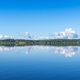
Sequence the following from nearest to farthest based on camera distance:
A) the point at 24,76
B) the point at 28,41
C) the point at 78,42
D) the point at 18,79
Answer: the point at 18,79 < the point at 24,76 < the point at 78,42 < the point at 28,41

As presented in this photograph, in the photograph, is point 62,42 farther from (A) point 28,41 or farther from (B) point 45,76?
(B) point 45,76

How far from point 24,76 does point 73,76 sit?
174 inches

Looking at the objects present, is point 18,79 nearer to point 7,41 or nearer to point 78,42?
point 78,42

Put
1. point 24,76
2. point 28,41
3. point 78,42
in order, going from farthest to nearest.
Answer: point 28,41
point 78,42
point 24,76

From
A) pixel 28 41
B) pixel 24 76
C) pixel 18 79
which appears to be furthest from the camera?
pixel 28 41

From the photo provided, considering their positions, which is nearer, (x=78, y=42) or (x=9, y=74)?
(x=9, y=74)

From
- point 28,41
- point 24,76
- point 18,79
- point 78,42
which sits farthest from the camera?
point 28,41

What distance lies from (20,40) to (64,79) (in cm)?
14879

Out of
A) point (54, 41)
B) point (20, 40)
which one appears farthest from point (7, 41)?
point (54, 41)

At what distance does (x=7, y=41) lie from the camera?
584 feet

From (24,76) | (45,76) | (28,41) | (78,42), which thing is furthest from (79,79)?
(28,41)

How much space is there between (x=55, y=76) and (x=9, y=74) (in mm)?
4254

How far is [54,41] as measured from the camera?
175 meters

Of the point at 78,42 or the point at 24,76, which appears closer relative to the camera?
the point at 24,76
